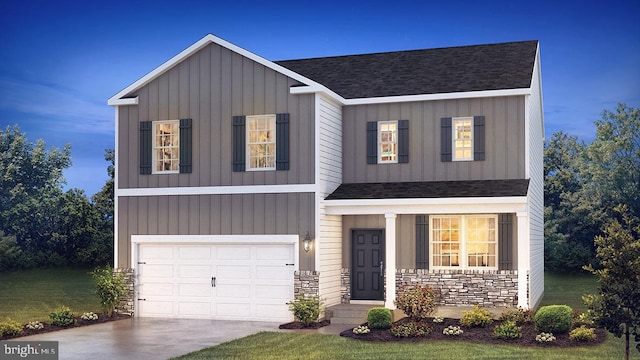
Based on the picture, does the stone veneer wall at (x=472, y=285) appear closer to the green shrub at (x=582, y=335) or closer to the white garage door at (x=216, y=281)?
the white garage door at (x=216, y=281)

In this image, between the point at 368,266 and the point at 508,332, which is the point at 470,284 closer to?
the point at 368,266

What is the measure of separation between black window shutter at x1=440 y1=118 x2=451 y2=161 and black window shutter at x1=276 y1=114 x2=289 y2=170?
3977mm

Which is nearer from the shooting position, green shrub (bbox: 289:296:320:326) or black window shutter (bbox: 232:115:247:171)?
green shrub (bbox: 289:296:320:326)

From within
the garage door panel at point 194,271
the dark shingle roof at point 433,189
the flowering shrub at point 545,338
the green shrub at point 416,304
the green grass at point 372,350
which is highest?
the dark shingle roof at point 433,189

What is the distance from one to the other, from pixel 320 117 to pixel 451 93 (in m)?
3.44

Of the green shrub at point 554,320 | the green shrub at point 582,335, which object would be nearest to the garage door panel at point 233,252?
the green shrub at point 554,320

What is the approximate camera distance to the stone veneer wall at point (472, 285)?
64.8ft

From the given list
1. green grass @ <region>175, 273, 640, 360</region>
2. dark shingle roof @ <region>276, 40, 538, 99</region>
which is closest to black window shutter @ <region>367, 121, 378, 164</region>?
dark shingle roof @ <region>276, 40, 538, 99</region>

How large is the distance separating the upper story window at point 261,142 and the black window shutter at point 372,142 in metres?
2.67

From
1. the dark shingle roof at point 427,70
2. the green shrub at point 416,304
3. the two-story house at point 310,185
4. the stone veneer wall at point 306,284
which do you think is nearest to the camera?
the green shrub at point 416,304

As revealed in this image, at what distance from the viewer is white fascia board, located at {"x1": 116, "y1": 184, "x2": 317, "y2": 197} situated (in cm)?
1989

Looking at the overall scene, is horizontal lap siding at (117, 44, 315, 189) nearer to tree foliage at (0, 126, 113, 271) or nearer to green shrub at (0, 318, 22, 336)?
green shrub at (0, 318, 22, 336)

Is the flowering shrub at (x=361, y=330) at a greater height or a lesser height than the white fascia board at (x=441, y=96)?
lesser

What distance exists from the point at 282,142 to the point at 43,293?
43.2 ft
